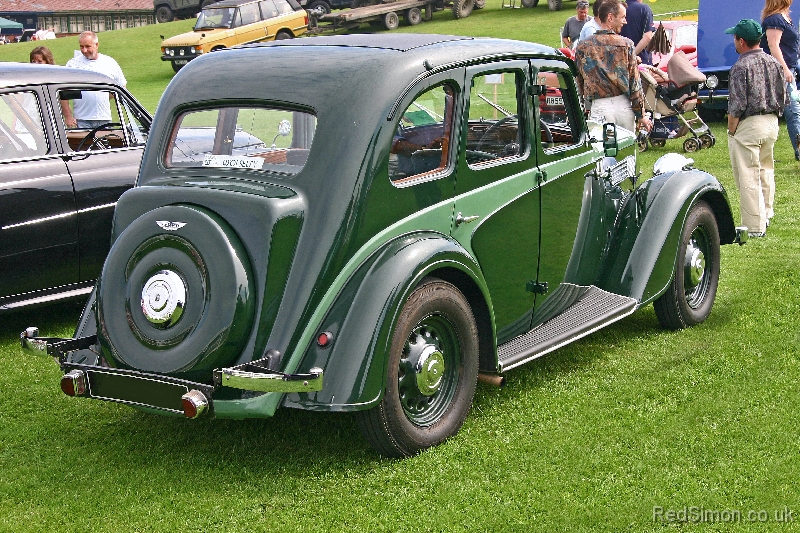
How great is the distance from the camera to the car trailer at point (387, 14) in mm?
33125

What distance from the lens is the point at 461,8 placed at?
1405 inches

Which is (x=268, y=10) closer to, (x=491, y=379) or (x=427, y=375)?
(x=491, y=379)

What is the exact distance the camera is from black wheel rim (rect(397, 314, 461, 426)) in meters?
4.46

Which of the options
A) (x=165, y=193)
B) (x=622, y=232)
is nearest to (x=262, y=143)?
(x=165, y=193)

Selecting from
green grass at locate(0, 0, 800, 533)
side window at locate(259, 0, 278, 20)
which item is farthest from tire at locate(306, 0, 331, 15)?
green grass at locate(0, 0, 800, 533)

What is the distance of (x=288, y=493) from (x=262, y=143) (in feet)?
5.53

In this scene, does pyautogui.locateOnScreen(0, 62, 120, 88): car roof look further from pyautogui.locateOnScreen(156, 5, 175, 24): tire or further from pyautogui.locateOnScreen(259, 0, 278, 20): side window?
pyautogui.locateOnScreen(156, 5, 175, 24): tire

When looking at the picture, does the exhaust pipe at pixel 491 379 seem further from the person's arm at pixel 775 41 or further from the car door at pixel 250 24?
the car door at pixel 250 24

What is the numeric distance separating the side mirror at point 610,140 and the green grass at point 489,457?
1.19 metres

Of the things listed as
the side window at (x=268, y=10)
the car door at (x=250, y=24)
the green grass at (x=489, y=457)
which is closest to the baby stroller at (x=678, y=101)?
the green grass at (x=489, y=457)

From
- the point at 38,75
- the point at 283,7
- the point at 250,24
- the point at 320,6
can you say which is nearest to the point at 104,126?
the point at 38,75

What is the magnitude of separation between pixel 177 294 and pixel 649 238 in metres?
3.04

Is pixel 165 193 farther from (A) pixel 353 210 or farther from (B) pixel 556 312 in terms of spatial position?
(B) pixel 556 312

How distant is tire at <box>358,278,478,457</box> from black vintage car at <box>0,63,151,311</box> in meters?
3.21
